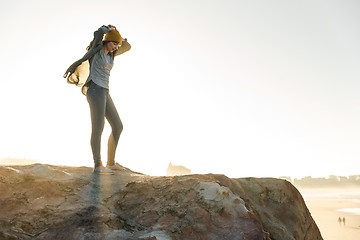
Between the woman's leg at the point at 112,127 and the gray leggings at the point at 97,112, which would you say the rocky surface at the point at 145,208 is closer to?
the gray leggings at the point at 97,112

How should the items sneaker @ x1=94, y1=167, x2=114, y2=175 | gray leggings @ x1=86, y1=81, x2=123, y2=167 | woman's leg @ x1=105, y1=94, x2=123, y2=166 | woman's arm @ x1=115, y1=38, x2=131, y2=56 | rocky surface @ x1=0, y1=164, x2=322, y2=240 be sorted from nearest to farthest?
rocky surface @ x1=0, y1=164, x2=322, y2=240
sneaker @ x1=94, y1=167, x2=114, y2=175
gray leggings @ x1=86, y1=81, x2=123, y2=167
woman's leg @ x1=105, y1=94, x2=123, y2=166
woman's arm @ x1=115, y1=38, x2=131, y2=56

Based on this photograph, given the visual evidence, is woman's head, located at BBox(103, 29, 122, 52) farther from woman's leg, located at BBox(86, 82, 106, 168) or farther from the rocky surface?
the rocky surface

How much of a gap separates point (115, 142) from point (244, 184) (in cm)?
196

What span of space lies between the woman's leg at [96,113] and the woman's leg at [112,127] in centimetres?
28

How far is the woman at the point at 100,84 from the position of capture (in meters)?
3.28

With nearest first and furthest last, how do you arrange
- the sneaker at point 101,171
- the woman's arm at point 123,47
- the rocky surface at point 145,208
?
the rocky surface at point 145,208
the sneaker at point 101,171
the woman's arm at point 123,47

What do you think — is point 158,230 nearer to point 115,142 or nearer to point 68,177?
point 68,177

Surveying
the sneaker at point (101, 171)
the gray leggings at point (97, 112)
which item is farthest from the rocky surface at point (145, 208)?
the gray leggings at point (97, 112)

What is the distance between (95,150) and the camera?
3.23 metres

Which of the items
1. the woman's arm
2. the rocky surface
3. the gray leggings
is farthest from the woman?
the rocky surface

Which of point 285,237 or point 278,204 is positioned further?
point 278,204

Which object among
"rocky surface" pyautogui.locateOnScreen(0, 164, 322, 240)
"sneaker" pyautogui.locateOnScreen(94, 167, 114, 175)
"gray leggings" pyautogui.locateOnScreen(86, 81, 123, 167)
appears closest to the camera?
"rocky surface" pyautogui.locateOnScreen(0, 164, 322, 240)

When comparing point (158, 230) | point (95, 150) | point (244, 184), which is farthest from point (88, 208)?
point (244, 184)

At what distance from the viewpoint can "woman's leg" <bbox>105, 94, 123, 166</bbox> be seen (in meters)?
3.62
